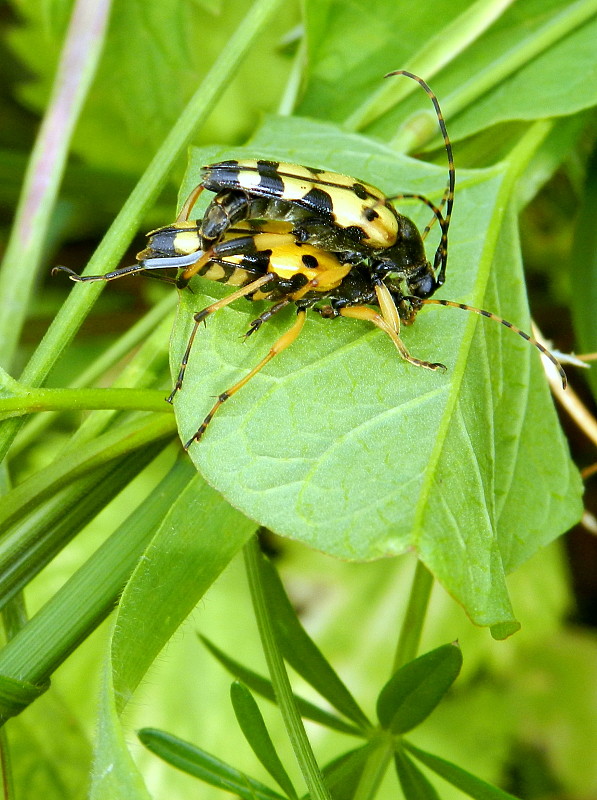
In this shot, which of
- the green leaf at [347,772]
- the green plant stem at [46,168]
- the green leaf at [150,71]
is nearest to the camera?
the green leaf at [347,772]

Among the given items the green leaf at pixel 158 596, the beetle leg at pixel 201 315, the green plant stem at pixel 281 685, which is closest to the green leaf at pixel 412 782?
the green plant stem at pixel 281 685

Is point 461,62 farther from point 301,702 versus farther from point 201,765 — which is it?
point 201,765

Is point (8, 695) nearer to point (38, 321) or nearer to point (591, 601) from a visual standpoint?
point (38, 321)

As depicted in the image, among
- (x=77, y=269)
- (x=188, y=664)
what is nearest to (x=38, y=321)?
(x=77, y=269)

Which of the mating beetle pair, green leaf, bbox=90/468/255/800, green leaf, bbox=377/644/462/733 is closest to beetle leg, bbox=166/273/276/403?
the mating beetle pair

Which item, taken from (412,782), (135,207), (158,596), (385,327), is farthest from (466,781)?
(135,207)

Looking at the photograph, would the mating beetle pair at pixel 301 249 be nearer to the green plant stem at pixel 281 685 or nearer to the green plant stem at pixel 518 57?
the green plant stem at pixel 281 685
